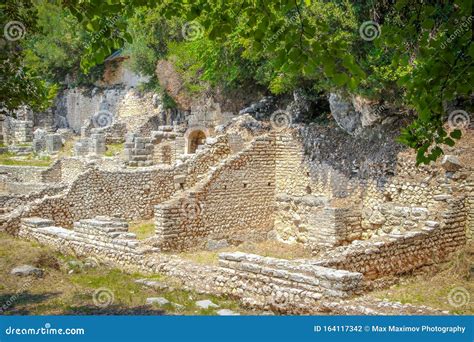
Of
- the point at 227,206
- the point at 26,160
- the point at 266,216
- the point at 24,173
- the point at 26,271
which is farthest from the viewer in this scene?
the point at 26,160

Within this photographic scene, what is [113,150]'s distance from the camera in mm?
30547

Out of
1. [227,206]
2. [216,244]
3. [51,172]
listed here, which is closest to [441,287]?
[216,244]

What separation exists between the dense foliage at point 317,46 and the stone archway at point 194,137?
193 cm

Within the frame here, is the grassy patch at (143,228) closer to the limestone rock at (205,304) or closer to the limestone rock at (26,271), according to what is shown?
the limestone rock at (26,271)

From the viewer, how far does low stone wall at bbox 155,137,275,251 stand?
16.1m

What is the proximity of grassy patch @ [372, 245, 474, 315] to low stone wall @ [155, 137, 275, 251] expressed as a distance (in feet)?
20.1

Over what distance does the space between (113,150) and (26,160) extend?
4964 mm

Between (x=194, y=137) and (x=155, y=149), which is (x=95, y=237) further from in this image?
(x=194, y=137)

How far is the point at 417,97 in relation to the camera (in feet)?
25.1

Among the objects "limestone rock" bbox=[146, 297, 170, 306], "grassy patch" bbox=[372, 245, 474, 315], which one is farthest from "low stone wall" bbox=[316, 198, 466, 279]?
"limestone rock" bbox=[146, 297, 170, 306]

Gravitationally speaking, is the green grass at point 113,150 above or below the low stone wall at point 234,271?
above

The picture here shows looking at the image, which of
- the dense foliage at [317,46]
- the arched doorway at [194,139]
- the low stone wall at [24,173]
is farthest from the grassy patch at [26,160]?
the arched doorway at [194,139]

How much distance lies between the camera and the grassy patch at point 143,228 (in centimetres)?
1747

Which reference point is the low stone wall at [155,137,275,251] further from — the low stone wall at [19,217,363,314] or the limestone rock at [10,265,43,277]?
the limestone rock at [10,265,43,277]
